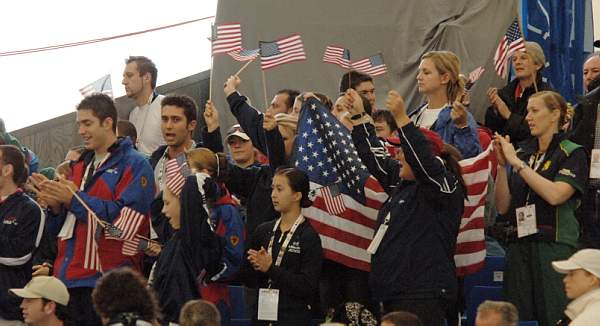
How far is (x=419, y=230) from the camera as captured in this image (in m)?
8.09

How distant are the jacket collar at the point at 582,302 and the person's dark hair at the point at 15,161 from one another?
3972 mm

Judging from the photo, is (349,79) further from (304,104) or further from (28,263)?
(28,263)

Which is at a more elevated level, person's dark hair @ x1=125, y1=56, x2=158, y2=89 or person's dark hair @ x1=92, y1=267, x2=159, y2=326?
person's dark hair @ x1=125, y1=56, x2=158, y2=89

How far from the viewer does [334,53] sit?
448 inches

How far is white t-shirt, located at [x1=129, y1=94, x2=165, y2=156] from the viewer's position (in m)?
11.2

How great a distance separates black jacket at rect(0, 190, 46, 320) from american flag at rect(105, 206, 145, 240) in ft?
2.47

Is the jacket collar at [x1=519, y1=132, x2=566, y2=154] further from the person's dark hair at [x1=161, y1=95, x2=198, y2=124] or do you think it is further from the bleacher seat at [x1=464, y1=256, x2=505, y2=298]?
the person's dark hair at [x1=161, y1=95, x2=198, y2=124]

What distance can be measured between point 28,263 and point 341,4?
22.4 feet

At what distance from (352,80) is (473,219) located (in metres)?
2.36

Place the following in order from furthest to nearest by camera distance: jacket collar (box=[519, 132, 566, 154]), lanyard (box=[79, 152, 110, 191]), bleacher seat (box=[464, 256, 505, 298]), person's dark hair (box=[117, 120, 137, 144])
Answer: person's dark hair (box=[117, 120, 137, 144])
bleacher seat (box=[464, 256, 505, 298])
jacket collar (box=[519, 132, 566, 154])
lanyard (box=[79, 152, 110, 191])

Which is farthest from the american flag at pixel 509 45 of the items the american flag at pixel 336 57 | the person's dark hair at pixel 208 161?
the person's dark hair at pixel 208 161

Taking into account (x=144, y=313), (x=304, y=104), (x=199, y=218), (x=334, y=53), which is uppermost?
(x=334, y=53)

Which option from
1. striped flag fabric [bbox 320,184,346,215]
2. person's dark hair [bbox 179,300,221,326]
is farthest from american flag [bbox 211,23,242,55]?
person's dark hair [bbox 179,300,221,326]

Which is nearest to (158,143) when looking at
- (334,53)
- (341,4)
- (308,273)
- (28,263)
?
(334,53)
